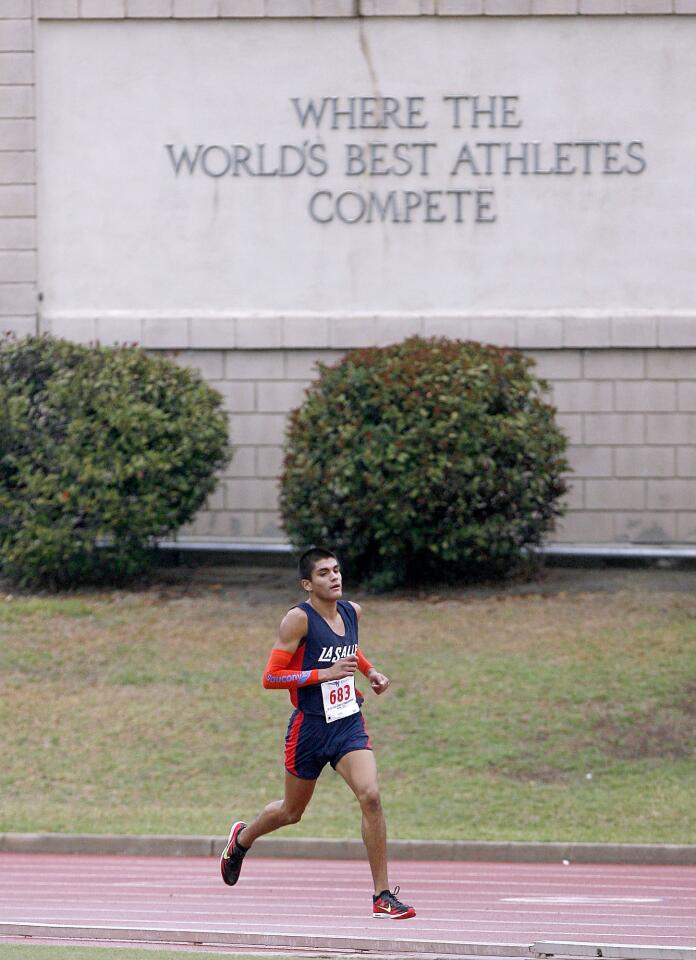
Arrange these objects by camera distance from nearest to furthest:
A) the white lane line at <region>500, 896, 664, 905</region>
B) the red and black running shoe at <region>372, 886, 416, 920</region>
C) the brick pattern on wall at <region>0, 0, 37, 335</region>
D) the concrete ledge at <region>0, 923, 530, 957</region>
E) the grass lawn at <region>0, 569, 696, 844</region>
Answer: the concrete ledge at <region>0, 923, 530, 957</region>
the red and black running shoe at <region>372, 886, 416, 920</region>
the white lane line at <region>500, 896, 664, 905</region>
the grass lawn at <region>0, 569, 696, 844</region>
the brick pattern on wall at <region>0, 0, 37, 335</region>

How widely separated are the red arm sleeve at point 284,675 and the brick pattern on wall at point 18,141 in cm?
1089

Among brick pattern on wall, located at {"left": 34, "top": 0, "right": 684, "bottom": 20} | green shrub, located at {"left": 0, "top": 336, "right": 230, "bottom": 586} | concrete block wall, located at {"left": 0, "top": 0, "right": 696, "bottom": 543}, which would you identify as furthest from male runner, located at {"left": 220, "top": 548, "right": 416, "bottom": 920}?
brick pattern on wall, located at {"left": 34, "top": 0, "right": 684, "bottom": 20}

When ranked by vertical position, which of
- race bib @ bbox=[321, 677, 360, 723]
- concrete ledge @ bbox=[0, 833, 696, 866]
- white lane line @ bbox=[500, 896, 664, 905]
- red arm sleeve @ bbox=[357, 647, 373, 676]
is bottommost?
concrete ledge @ bbox=[0, 833, 696, 866]

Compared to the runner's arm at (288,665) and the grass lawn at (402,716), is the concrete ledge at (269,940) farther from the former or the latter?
the grass lawn at (402,716)

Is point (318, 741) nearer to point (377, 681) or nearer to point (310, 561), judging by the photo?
point (377, 681)

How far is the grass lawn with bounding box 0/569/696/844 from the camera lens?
1154cm

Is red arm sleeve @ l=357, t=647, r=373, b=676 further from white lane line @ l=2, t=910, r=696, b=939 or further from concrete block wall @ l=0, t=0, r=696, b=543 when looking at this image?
concrete block wall @ l=0, t=0, r=696, b=543

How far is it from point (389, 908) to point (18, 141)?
40.6 ft

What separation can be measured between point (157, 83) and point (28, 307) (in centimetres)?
290

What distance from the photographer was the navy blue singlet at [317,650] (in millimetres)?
8031

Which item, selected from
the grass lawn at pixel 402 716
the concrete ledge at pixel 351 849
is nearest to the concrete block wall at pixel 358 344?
the grass lawn at pixel 402 716

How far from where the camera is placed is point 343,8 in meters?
17.8

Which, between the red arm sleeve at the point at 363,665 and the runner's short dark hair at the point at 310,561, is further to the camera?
the red arm sleeve at the point at 363,665

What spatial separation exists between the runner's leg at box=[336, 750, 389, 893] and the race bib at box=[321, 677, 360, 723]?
0.27 metres
